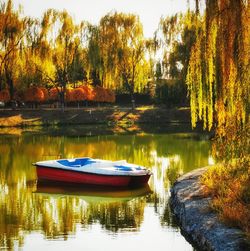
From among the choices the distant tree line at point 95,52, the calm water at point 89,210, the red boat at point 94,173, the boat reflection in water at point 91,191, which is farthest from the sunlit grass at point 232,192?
the distant tree line at point 95,52

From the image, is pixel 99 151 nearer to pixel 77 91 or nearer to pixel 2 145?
pixel 2 145

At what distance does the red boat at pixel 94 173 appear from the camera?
66.0ft

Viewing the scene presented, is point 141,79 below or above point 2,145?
above

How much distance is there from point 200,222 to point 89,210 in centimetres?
514

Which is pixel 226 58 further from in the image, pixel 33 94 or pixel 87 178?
pixel 33 94

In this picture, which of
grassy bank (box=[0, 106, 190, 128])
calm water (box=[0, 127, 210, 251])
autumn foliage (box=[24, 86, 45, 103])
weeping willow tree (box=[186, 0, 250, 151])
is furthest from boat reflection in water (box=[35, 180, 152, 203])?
autumn foliage (box=[24, 86, 45, 103])

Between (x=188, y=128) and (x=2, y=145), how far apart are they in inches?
782

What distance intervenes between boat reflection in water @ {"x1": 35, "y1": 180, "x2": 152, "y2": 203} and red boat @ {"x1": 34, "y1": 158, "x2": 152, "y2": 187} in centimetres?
19

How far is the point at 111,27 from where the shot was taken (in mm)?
56781

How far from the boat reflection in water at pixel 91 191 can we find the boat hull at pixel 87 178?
163mm

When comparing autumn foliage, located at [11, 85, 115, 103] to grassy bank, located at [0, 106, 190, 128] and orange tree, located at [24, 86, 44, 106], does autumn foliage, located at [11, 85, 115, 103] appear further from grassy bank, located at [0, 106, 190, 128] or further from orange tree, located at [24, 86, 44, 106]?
grassy bank, located at [0, 106, 190, 128]

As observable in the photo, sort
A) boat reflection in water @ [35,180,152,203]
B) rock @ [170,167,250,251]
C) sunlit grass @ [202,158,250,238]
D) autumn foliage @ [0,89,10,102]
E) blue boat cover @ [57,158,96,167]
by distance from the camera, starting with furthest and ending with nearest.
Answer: autumn foliage @ [0,89,10,102], blue boat cover @ [57,158,96,167], boat reflection in water @ [35,180,152,203], sunlit grass @ [202,158,250,238], rock @ [170,167,250,251]

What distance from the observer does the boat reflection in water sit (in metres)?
18.8

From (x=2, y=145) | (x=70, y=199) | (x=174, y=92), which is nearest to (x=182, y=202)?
(x=70, y=199)
